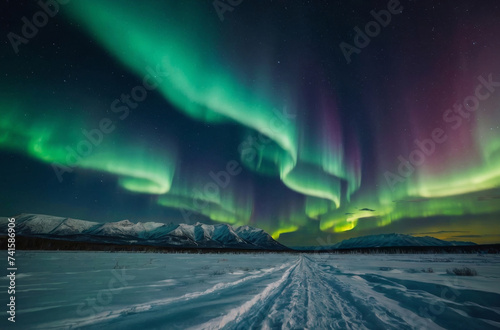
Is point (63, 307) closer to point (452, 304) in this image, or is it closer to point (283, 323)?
point (283, 323)

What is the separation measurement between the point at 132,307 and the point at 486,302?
941 centimetres

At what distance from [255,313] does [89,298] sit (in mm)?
5100

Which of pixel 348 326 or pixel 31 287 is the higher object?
pixel 348 326

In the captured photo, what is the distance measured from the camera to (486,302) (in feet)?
19.5

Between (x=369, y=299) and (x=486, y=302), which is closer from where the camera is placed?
(x=486, y=302)

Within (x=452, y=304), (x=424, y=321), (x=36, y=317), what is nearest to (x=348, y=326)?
(x=424, y=321)

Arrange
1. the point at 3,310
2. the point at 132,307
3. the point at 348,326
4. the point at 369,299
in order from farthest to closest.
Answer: the point at 369,299 → the point at 132,307 → the point at 3,310 → the point at 348,326

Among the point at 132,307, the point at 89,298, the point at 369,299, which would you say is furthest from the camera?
the point at 369,299
